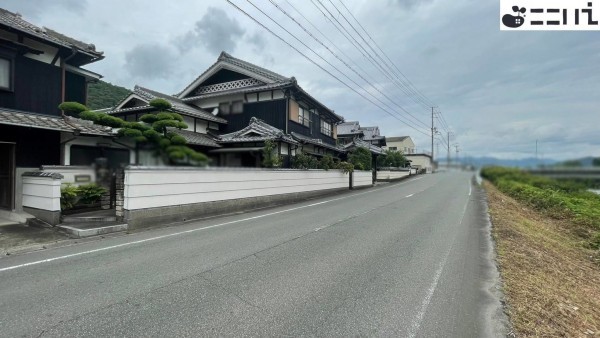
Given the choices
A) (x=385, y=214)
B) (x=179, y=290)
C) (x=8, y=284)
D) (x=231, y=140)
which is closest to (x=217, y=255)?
(x=179, y=290)

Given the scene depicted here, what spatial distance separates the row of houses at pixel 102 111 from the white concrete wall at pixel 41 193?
2.99 ft

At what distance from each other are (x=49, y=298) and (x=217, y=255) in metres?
2.55

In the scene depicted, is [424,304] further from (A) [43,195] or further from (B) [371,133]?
(B) [371,133]

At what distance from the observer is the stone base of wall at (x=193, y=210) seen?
A: 8.34 m

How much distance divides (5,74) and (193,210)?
7520 mm

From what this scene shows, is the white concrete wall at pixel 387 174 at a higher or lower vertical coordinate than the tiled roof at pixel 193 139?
lower

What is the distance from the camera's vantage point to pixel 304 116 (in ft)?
80.1

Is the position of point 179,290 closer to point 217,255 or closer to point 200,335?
point 200,335

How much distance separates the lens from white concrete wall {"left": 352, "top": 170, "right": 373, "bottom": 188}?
977 inches

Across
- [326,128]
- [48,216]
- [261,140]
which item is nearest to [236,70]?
[261,140]

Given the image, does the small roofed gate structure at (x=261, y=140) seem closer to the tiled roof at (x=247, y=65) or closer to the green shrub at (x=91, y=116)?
the tiled roof at (x=247, y=65)

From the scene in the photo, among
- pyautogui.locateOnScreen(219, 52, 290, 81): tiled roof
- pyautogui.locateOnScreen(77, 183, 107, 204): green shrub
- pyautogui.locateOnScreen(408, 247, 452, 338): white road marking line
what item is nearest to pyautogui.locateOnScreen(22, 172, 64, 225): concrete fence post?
pyautogui.locateOnScreen(77, 183, 107, 204): green shrub

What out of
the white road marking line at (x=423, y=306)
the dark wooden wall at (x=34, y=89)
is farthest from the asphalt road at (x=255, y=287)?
the dark wooden wall at (x=34, y=89)

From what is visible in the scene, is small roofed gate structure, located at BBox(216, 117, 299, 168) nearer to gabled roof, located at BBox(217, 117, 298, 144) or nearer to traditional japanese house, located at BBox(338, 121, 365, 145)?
gabled roof, located at BBox(217, 117, 298, 144)
